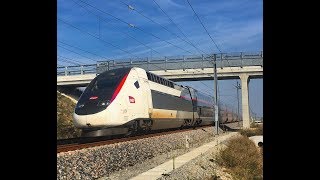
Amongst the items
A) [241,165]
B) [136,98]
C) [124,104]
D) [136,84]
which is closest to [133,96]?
[136,98]

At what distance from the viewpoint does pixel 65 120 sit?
46.9 meters

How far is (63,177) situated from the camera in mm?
10500

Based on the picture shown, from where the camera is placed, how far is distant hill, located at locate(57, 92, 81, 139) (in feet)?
108

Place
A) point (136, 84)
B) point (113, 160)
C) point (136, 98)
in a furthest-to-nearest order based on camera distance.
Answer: point (136, 84)
point (136, 98)
point (113, 160)

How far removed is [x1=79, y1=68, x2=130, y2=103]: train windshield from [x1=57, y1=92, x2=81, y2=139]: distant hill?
13476mm

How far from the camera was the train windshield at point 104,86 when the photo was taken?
18.4 metres

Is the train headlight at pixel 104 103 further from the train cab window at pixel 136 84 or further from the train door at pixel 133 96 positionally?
the train cab window at pixel 136 84

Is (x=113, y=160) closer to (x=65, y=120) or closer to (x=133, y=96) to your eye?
(x=133, y=96)

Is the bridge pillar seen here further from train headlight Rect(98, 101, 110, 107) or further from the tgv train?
train headlight Rect(98, 101, 110, 107)

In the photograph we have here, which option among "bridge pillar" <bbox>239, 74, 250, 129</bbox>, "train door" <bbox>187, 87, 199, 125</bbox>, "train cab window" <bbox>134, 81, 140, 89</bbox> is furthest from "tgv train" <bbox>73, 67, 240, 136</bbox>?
"bridge pillar" <bbox>239, 74, 250, 129</bbox>

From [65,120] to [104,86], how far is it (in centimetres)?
2940

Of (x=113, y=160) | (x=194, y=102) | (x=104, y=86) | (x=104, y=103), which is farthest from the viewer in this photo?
(x=194, y=102)
